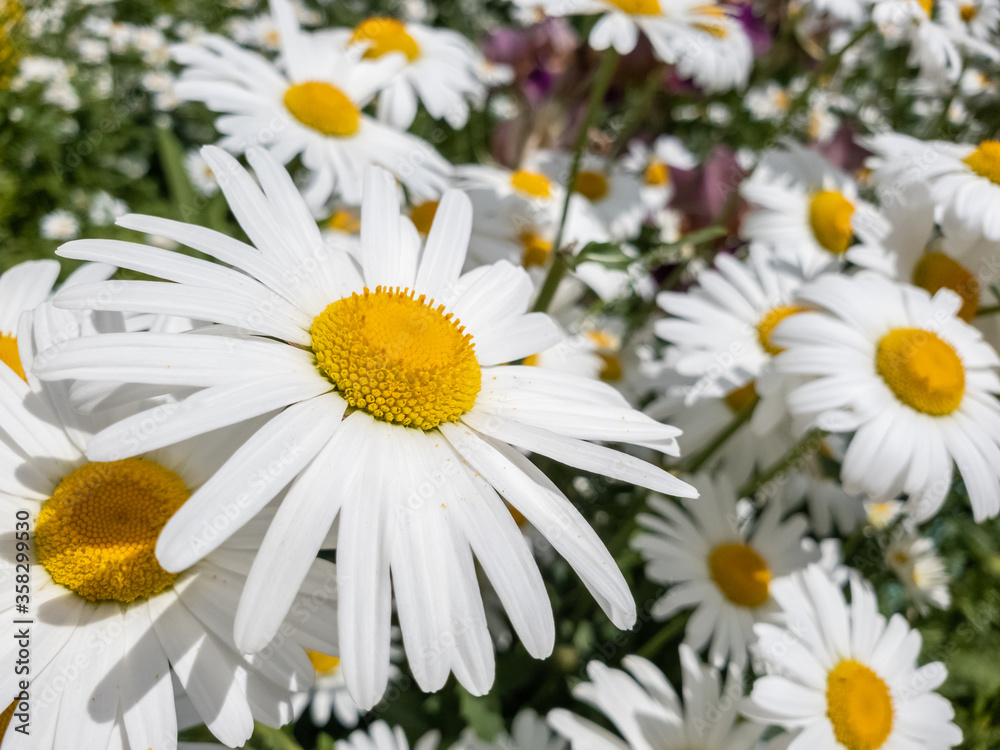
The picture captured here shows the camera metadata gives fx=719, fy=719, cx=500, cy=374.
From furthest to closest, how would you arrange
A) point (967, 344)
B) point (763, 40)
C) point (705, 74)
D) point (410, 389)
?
point (763, 40)
point (705, 74)
point (967, 344)
point (410, 389)

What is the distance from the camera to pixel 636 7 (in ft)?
5.18

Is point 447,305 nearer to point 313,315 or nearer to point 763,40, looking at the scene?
point 313,315

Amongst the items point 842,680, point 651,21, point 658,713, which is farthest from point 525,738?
point 651,21

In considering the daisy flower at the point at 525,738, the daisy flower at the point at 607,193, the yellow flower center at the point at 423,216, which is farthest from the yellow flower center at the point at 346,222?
the daisy flower at the point at 525,738

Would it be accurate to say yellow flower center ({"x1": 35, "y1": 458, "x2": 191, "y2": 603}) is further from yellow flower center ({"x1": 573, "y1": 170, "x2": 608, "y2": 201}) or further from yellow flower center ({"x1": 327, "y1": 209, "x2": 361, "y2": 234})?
yellow flower center ({"x1": 573, "y1": 170, "x2": 608, "y2": 201})

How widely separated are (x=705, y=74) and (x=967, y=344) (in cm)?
123

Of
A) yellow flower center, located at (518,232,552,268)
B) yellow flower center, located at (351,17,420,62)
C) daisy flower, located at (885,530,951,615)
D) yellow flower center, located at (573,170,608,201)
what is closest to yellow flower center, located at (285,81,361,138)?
yellow flower center, located at (351,17,420,62)

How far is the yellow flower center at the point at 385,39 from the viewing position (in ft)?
6.60

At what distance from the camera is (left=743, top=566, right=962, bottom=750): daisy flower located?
3.76 feet

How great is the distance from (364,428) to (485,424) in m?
0.15

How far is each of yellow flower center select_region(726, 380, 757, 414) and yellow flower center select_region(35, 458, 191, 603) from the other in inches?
49.4

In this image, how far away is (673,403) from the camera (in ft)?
5.54

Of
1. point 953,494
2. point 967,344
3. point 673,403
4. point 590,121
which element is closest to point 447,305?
point 590,121

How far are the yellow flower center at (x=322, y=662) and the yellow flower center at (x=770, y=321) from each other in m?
1.15
